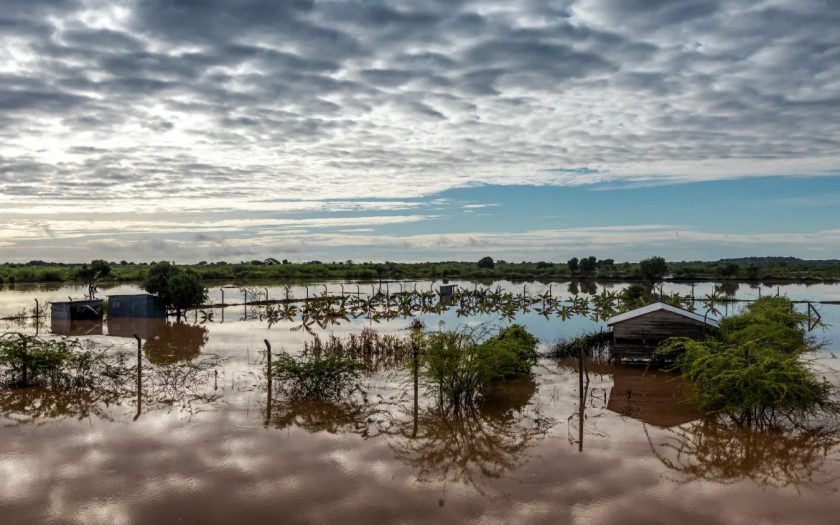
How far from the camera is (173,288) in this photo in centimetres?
3116

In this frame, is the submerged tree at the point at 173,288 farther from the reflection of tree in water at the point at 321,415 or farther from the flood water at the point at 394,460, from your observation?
the reflection of tree in water at the point at 321,415

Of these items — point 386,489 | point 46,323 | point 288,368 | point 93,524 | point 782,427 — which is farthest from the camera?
point 46,323

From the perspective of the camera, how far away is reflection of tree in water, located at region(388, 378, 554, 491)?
33.2ft

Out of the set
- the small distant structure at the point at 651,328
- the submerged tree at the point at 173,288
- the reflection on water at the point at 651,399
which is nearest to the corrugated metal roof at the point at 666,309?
the small distant structure at the point at 651,328

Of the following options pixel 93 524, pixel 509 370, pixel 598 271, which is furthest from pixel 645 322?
pixel 598 271

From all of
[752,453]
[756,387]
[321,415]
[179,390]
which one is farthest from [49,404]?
[756,387]

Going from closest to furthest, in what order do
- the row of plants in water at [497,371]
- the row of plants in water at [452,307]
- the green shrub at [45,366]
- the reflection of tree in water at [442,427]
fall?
the reflection of tree in water at [442,427] < the row of plants in water at [497,371] < the green shrub at [45,366] < the row of plants in water at [452,307]

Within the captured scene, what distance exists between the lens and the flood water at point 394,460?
859 centimetres

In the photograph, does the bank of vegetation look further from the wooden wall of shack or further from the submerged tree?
the wooden wall of shack

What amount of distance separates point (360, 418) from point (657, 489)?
19.3 feet

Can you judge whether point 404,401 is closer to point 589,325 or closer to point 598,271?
point 589,325

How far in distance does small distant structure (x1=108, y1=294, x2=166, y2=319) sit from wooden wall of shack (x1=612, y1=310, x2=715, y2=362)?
72.6 ft

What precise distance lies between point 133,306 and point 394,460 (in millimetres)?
24097

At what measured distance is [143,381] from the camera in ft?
52.1
